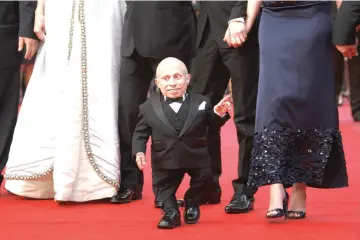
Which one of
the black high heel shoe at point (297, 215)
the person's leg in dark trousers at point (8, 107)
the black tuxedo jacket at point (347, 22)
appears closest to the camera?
the black tuxedo jacket at point (347, 22)

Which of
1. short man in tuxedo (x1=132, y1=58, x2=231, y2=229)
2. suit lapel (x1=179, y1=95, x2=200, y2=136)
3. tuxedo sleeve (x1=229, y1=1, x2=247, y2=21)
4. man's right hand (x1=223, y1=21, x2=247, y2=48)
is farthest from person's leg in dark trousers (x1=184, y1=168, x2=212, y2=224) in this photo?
tuxedo sleeve (x1=229, y1=1, x2=247, y2=21)

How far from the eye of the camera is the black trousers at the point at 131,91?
4945mm

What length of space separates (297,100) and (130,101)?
3.59 ft

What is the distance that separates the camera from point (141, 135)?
13.9ft

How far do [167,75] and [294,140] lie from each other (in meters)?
0.66

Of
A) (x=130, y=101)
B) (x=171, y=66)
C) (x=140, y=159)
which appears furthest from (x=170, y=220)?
(x=130, y=101)

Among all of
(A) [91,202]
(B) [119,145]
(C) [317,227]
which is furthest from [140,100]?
(C) [317,227]

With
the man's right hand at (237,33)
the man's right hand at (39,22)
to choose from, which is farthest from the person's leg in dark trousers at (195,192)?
the man's right hand at (39,22)

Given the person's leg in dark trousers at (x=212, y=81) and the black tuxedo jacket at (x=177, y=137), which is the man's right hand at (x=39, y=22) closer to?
the person's leg in dark trousers at (x=212, y=81)

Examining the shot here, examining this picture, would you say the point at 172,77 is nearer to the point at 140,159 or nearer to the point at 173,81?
the point at 173,81

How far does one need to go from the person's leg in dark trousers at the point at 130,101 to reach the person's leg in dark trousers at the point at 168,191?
73cm

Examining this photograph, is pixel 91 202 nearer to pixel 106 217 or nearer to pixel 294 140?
pixel 106 217

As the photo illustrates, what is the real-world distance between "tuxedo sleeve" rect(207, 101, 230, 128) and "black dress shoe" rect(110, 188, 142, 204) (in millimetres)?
897

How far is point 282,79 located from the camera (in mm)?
4242
